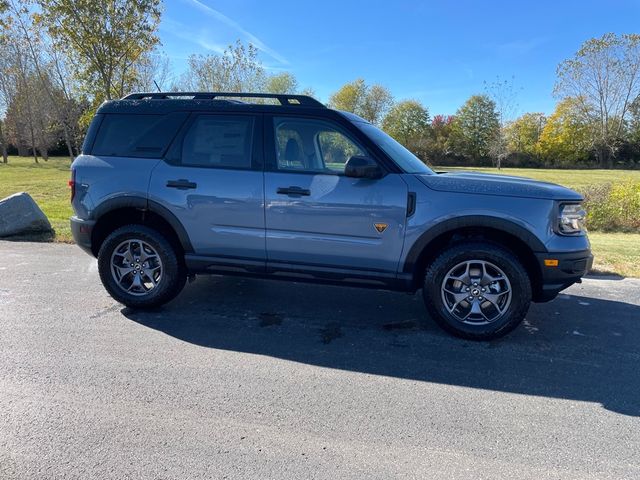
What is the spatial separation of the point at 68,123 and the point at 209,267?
139 feet

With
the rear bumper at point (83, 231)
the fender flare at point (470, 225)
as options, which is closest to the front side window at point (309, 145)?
the fender flare at point (470, 225)

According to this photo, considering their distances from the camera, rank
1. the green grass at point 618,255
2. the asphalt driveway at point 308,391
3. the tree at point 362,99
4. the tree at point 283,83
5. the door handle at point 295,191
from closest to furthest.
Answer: the asphalt driveway at point 308,391
the door handle at point 295,191
the green grass at point 618,255
the tree at point 283,83
the tree at point 362,99

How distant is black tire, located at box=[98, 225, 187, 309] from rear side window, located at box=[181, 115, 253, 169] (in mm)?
844

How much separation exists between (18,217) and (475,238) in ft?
26.4

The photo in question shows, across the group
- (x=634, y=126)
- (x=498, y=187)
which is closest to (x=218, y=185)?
(x=498, y=187)

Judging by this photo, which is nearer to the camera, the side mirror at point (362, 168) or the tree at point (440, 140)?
the side mirror at point (362, 168)

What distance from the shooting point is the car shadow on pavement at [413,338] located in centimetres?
330

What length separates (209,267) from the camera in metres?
4.47

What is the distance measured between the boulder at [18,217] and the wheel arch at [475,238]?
291 inches

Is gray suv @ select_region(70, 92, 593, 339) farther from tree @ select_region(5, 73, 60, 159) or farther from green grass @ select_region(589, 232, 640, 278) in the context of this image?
tree @ select_region(5, 73, 60, 159)

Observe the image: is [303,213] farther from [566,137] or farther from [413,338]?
[566,137]

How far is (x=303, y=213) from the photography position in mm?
4086

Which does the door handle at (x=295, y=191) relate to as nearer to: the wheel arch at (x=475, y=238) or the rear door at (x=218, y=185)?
the rear door at (x=218, y=185)

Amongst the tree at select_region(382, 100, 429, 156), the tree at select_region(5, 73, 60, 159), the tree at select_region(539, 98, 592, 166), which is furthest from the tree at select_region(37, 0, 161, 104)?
the tree at select_region(539, 98, 592, 166)
